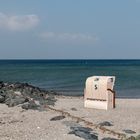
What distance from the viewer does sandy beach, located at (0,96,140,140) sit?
15.4 m

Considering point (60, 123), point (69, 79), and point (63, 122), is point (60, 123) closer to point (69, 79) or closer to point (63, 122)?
point (63, 122)

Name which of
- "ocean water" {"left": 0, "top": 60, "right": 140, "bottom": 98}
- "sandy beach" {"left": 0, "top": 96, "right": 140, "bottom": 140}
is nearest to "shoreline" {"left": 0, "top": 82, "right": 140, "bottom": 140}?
"sandy beach" {"left": 0, "top": 96, "right": 140, "bottom": 140}

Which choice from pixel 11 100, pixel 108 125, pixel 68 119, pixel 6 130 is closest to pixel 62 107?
pixel 11 100

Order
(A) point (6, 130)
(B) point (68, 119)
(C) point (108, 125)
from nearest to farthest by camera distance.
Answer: (A) point (6, 130) < (C) point (108, 125) < (B) point (68, 119)

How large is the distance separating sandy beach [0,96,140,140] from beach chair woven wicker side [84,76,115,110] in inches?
20.1

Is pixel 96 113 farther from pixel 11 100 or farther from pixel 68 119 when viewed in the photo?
pixel 11 100

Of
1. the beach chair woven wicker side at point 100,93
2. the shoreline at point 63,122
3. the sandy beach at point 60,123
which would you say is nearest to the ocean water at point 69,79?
the beach chair woven wicker side at point 100,93

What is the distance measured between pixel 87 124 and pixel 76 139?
9.32ft

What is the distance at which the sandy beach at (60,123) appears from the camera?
607 inches

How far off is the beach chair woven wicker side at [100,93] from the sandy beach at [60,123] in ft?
1.67

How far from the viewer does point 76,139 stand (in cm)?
1495

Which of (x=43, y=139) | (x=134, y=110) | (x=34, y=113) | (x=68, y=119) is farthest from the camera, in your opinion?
(x=134, y=110)

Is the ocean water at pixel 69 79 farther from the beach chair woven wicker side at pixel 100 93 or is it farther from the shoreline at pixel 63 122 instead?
the shoreline at pixel 63 122

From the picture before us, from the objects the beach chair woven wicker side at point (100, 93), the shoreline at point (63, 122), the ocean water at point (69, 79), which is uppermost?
the beach chair woven wicker side at point (100, 93)
